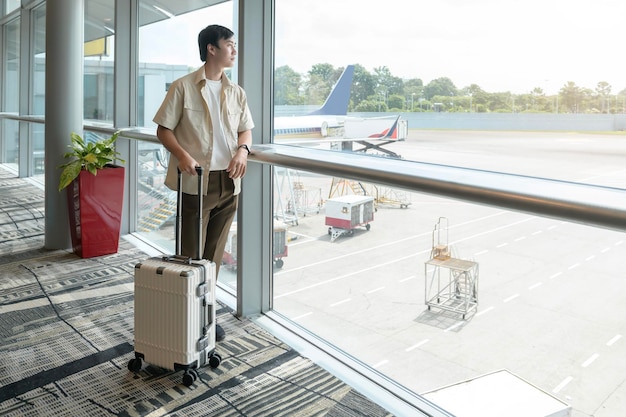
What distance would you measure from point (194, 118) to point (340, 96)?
649 millimetres

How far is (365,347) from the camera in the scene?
2578mm

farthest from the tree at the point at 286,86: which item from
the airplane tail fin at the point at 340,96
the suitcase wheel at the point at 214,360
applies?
the suitcase wheel at the point at 214,360

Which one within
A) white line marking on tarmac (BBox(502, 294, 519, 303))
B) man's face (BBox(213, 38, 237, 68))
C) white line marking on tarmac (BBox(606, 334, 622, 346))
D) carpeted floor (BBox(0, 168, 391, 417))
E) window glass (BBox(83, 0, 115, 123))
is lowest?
carpeted floor (BBox(0, 168, 391, 417))

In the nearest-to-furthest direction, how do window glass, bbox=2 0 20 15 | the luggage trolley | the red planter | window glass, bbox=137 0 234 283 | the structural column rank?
the luggage trolley, window glass, bbox=137 0 234 283, the red planter, the structural column, window glass, bbox=2 0 20 15

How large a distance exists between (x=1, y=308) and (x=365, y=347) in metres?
2.10

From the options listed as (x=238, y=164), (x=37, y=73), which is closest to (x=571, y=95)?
(x=238, y=164)

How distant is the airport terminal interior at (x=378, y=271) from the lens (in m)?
1.79

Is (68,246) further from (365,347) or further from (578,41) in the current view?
(578,41)

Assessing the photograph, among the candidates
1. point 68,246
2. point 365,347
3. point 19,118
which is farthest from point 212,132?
point 19,118

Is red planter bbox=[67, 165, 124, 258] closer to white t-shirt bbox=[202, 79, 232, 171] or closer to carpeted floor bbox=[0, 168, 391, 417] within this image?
carpeted floor bbox=[0, 168, 391, 417]

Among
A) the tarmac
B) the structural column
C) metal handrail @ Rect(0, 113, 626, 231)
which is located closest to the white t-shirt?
metal handrail @ Rect(0, 113, 626, 231)

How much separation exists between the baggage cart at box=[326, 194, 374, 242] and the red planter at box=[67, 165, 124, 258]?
225 cm

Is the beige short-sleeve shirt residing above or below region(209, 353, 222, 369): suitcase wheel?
above

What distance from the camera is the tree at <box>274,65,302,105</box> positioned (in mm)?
2980
